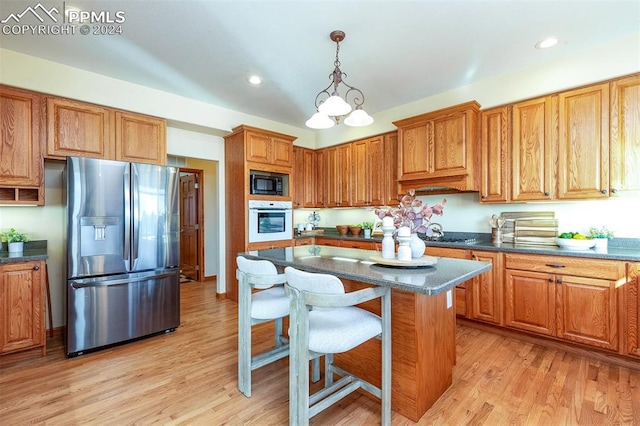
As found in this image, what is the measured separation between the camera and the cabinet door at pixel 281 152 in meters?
4.26

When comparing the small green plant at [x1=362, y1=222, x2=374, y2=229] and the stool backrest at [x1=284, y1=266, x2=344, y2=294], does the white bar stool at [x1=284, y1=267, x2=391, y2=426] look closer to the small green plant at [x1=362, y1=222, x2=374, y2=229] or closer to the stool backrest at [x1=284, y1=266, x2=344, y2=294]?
the stool backrest at [x1=284, y1=266, x2=344, y2=294]

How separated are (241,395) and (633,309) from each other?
305 cm

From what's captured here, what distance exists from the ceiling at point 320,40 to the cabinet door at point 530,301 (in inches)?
83.4

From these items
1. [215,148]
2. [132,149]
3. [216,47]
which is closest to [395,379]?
[216,47]

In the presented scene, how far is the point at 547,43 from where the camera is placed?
2557 millimetres

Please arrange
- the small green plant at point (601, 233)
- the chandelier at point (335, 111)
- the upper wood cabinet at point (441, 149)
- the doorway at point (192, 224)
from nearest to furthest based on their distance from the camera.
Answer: the chandelier at point (335, 111), the small green plant at point (601, 233), the upper wood cabinet at point (441, 149), the doorway at point (192, 224)

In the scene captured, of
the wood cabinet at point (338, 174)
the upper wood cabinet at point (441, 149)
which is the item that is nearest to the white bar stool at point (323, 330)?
the upper wood cabinet at point (441, 149)

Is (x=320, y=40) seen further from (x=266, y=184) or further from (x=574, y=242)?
(x=574, y=242)

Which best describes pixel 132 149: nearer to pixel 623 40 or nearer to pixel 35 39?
pixel 35 39

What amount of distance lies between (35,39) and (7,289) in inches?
82.9

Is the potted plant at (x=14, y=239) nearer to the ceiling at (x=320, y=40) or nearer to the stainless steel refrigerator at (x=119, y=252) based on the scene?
the stainless steel refrigerator at (x=119, y=252)

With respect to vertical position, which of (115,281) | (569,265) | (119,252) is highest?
(119,252)

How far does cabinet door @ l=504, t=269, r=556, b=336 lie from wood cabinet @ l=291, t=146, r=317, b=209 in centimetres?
315

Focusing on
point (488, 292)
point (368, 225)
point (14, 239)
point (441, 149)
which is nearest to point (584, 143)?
point (441, 149)
